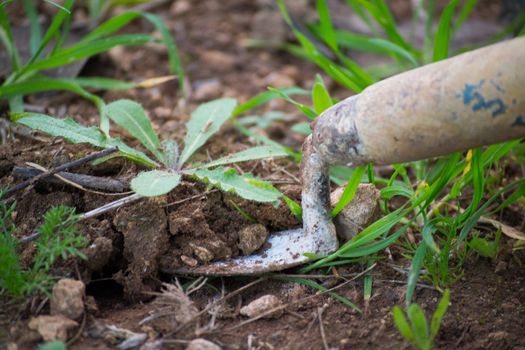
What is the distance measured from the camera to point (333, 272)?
6.61 feet

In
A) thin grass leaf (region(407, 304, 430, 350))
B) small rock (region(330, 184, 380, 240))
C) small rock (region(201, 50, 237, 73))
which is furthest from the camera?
small rock (region(201, 50, 237, 73))

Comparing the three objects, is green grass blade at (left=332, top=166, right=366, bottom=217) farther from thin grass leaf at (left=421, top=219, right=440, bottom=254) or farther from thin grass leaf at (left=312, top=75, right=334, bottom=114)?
thin grass leaf at (left=312, top=75, right=334, bottom=114)

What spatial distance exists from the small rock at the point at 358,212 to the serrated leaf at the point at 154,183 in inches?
23.8

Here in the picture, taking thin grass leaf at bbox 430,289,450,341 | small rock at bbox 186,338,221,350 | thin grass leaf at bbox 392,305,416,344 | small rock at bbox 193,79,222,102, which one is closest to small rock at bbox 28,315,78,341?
small rock at bbox 186,338,221,350

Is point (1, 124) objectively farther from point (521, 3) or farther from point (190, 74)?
point (521, 3)

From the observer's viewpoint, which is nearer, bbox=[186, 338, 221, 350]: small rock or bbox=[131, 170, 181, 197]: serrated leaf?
bbox=[186, 338, 221, 350]: small rock

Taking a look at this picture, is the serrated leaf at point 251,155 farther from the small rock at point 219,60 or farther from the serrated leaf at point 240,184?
the small rock at point 219,60

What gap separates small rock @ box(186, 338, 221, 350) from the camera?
1645 millimetres

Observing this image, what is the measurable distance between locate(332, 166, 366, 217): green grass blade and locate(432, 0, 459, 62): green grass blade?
753 mm

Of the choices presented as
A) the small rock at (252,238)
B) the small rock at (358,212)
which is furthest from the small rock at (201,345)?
the small rock at (358,212)

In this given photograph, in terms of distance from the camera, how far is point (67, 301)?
1715 millimetres

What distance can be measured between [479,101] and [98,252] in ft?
4.06

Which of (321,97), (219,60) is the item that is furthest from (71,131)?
(219,60)

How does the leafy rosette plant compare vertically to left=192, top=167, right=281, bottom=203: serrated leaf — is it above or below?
above
